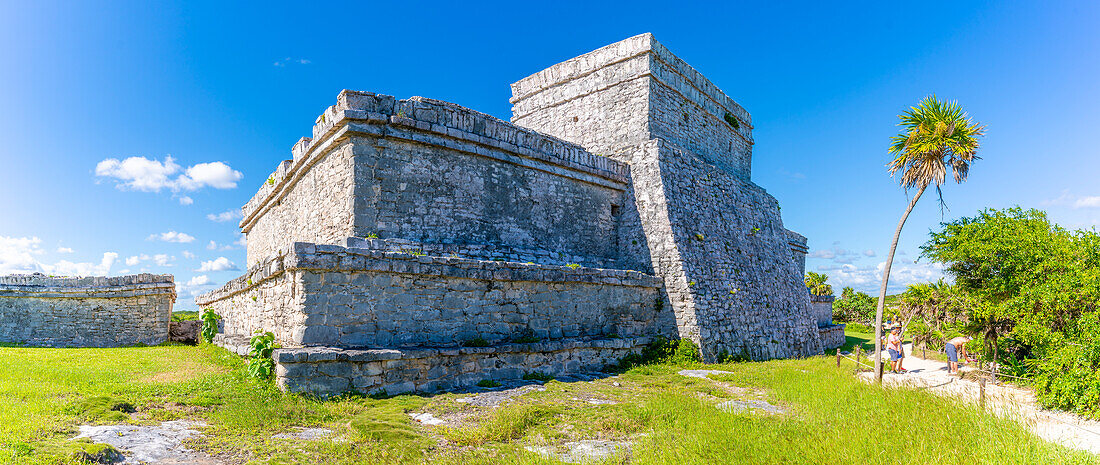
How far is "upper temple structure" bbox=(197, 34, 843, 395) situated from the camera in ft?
25.2

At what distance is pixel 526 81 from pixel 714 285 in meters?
8.33

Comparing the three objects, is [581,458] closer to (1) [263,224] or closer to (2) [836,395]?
(2) [836,395]

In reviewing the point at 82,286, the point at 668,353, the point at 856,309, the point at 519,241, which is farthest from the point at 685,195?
the point at 856,309

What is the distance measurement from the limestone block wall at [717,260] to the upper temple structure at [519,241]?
6 centimetres

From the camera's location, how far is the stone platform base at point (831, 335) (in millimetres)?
19619

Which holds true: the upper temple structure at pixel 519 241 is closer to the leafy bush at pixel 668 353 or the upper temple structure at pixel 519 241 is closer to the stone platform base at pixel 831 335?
the leafy bush at pixel 668 353

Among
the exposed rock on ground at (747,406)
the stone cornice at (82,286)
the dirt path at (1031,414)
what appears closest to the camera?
the dirt path at (1031,414)

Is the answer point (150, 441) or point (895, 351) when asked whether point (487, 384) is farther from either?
point (895, 351)

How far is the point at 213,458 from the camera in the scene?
461 centimetres

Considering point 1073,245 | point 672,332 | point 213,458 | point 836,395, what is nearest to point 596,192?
point 672,332

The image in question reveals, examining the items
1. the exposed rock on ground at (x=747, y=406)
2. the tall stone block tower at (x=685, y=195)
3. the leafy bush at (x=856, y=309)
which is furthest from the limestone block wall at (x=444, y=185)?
the leafy bush at (x=856, y=309)

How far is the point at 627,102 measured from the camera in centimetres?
1416

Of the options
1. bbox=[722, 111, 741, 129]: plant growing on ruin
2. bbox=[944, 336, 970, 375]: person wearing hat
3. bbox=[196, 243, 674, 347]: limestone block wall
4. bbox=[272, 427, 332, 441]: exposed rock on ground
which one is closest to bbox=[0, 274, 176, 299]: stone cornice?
bbox=[196, 243, 674, 347]: limestone block wall

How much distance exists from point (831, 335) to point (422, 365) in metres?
17.8
